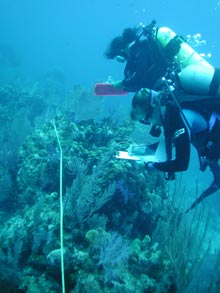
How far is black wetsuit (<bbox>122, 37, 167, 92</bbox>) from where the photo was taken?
569 centimetres

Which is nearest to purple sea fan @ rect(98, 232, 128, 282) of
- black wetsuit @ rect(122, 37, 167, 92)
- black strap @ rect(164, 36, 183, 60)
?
black strap @ rect(164, 36, 183, 60)

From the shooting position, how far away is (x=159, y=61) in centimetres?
570

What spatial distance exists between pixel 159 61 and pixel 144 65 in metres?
0.31

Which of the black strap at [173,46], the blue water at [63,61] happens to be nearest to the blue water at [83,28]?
the blue water at [63,61]

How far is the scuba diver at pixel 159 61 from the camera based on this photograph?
4129mm

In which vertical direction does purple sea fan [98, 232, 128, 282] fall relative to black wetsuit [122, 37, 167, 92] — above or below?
below

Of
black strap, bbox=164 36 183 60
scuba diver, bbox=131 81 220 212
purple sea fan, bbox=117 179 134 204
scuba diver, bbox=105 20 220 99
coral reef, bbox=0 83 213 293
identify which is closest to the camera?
coral reef, bbox=0 83 213 293

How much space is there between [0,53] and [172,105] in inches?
1407

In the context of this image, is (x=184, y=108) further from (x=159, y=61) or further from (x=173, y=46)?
(x=159, y=61)

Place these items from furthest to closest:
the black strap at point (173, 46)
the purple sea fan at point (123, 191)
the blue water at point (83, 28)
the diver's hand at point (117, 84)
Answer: the blue water at point (83, 28) < the diver's hand at point (117, 84) < the purple sea fan at point (123, 191) < the black strap at point (173, 46)

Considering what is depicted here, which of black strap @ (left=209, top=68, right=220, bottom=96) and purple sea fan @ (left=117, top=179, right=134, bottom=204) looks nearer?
black strap @ (left=209, top=68, right=220, bottom=96)

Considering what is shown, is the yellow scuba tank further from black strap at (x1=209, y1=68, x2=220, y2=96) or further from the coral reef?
the coral reef

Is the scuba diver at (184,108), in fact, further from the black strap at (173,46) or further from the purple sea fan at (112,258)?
the purple sea fan at (112,258)

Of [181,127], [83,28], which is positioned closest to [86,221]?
[181,127]
